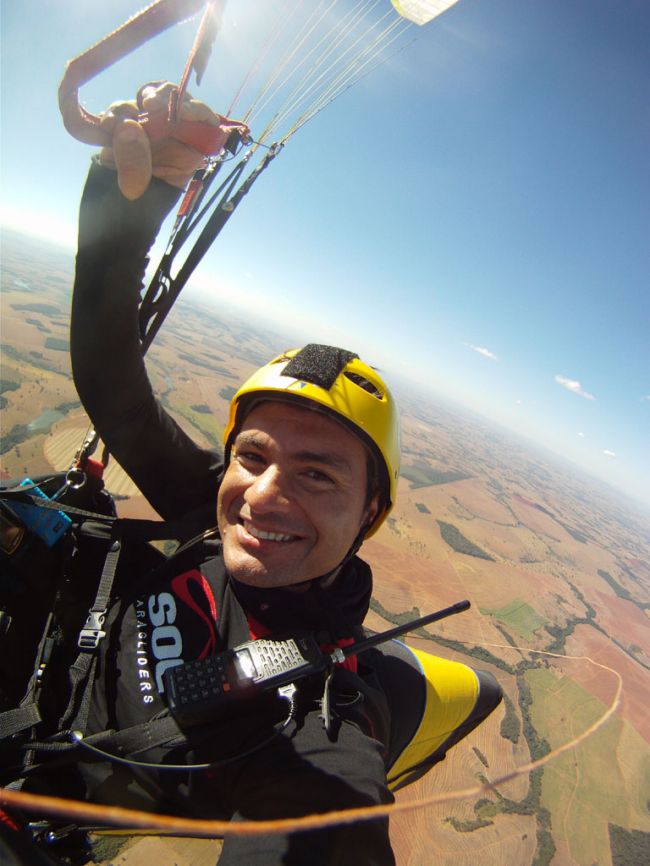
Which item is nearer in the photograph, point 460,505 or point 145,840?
point 145,840

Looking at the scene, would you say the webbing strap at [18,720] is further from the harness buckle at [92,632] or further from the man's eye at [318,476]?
the man's eye at [318,476]

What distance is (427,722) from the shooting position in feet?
8.68

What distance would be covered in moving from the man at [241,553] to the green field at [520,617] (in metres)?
34.6

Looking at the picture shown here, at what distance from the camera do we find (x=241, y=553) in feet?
5.03

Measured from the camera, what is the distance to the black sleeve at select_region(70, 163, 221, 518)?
136 cm

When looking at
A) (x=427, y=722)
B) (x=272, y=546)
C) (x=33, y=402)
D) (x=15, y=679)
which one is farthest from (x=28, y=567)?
(x=33, y=402)

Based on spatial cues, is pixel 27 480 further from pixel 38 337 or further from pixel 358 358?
pixel 38 337

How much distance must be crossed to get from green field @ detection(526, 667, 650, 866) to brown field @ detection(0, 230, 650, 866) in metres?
0.07

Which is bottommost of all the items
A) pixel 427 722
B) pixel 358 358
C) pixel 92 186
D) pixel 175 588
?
pixel 427 722

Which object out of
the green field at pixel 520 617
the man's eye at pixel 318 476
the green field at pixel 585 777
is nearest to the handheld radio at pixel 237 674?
the man's eye at pixel 318 476

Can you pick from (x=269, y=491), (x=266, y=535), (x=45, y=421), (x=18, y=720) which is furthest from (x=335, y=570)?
(x=45, y=421)

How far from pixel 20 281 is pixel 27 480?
9430 centimetres

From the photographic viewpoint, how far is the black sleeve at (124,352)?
136 cm

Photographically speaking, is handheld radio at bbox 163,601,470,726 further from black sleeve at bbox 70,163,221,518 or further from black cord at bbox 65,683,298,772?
black sleeve at bbox 70,163,221,518
